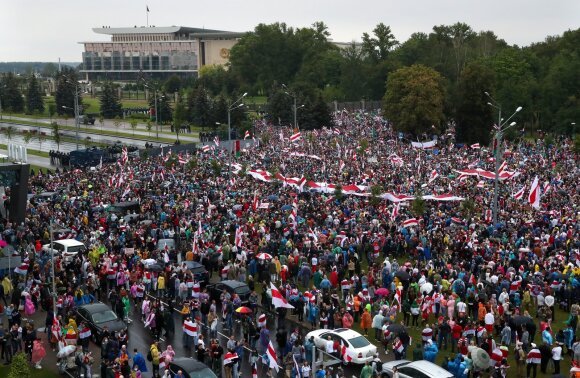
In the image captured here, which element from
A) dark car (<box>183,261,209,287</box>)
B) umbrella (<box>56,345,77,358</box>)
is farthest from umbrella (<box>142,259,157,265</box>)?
umbrella (<box>56,345,77,358</box>)

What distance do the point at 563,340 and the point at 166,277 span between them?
545 inches

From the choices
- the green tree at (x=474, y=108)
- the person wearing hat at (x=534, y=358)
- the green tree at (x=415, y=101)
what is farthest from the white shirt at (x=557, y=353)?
the green tree at (x=415, y=101)

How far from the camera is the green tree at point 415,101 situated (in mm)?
69875

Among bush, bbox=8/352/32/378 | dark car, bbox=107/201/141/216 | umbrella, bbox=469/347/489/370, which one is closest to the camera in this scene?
bush, bbox=8/352/32/378

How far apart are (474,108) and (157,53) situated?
13462 cm

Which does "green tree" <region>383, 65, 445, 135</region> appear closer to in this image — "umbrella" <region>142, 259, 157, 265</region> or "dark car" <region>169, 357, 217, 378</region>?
"umbrella" <region>142, 259, 157, 265</region>

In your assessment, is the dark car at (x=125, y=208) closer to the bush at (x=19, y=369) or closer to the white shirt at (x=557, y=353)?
the bush at (x=19, y=369)

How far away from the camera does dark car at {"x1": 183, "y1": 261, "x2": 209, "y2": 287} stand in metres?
27.4

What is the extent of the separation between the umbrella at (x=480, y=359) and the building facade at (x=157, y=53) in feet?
530

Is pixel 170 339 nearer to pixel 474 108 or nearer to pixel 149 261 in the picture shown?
pixel 149 261

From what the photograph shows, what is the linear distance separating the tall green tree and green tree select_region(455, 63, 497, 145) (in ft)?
254

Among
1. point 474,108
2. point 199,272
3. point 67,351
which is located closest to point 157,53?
point 474,108

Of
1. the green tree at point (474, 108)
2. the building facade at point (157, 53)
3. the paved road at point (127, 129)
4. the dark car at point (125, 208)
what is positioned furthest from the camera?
the building facade at point (157, 53)

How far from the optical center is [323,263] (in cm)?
2880
